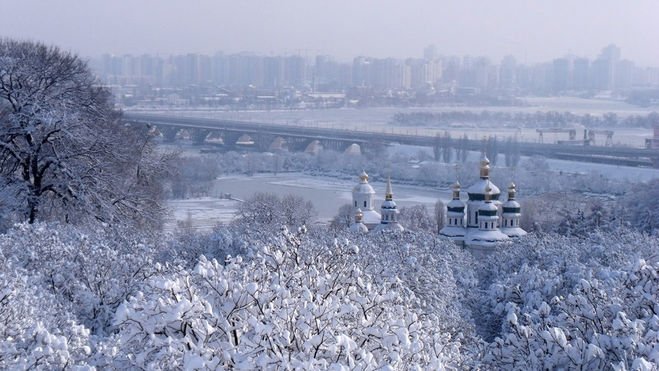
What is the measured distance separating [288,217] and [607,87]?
10587cm

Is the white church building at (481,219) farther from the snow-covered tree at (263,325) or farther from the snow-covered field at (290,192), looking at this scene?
the snow-covered tree at (263,325)

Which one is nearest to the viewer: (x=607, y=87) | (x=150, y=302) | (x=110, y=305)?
(x=150, y=302)

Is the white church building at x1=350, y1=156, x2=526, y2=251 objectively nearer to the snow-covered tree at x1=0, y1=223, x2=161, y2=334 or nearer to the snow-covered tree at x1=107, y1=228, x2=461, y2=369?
the snow-covered tree at x1=0, y1=223, x2=161, y2=334

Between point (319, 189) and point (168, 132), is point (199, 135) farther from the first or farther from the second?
point (319, 189)

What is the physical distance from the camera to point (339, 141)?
50938 mm

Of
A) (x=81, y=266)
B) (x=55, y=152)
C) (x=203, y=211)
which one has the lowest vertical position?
(x=203, y=211)

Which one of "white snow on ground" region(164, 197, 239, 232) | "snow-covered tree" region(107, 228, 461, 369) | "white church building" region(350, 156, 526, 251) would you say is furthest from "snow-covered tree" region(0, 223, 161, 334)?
"white snow on ground" region(164, 197, 239, 232)

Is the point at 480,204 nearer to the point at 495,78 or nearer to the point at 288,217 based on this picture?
the point at 288,217

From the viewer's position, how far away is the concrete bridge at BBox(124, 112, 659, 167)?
1759 inches

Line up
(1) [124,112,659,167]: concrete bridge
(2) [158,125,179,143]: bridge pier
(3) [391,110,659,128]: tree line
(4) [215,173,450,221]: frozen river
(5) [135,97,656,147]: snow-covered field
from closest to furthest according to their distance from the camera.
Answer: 1. (4) [215,173,450,221]: frozen river
2. (1) [124,112,659,167]: concrete bridge
3. (2) [158,125,179,143]: bridge pier
4. (5) [135,97,656,147]: snow-covered field
5. (3) [391,110,659,128]: tree line

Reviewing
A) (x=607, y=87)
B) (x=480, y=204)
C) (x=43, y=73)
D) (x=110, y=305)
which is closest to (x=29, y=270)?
(x=110, y=305)

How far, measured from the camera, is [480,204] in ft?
57.4

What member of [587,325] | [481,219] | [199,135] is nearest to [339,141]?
[199,135]

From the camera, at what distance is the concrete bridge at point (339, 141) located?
4469 centimetres
